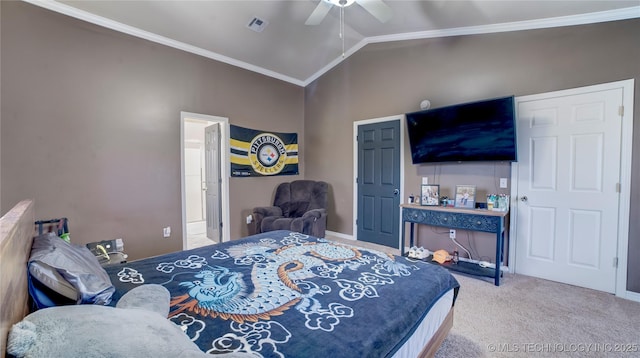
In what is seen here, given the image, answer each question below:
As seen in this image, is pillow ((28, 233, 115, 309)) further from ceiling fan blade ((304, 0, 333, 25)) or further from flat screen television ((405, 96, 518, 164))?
flat screen television ((405, 96, 518, 164))

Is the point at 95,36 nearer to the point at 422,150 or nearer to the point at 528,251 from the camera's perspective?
the point at 422,150

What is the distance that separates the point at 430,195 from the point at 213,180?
11.1 ft

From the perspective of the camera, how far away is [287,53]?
4.29 meters

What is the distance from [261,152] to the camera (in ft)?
15.3

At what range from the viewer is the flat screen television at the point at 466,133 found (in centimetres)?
289

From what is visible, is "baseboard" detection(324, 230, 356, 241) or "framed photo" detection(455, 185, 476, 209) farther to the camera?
"baseboard" detection(324, 230, 356, 241)

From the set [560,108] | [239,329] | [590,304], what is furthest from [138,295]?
[560,108]

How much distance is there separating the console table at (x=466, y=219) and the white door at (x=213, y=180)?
291cm

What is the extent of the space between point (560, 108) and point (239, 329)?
367cm

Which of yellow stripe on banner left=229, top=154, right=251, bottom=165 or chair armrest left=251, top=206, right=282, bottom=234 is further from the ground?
yellow stripe on banner left=229, top=154, right=251, bottom=165

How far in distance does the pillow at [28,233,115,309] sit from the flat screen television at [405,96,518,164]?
348 cm

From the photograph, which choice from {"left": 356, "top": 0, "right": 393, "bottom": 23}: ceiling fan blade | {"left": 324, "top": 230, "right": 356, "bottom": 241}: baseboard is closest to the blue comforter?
{"left": 356, "top": 0, "right": 393, "bottom": 23}: ceiling fan blade

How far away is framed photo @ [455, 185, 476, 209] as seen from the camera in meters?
3.21

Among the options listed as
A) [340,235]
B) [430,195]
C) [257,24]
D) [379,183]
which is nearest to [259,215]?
[340,235]
